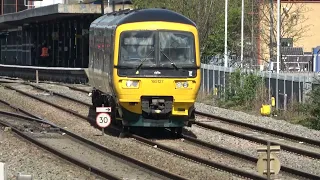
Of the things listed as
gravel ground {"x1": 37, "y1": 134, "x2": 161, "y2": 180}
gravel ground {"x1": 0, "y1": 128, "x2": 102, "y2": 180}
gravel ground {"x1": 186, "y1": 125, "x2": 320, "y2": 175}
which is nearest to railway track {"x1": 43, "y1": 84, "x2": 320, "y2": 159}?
gravel ground {"x1": 186, "y1": 125, "x2": 320, "y2": 175}

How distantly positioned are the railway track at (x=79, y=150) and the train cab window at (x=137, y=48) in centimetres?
217

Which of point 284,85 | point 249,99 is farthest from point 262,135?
point 249,99

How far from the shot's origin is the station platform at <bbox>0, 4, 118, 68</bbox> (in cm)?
4681

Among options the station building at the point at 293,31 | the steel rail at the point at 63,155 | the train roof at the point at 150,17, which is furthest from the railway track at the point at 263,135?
the station building at the point at 293,31

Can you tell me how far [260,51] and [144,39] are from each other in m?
23.4

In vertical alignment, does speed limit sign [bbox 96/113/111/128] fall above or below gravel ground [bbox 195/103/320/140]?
above

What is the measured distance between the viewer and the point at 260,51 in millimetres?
42812

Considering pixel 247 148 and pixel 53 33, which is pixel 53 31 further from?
pixel 247 148

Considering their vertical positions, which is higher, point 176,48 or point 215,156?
point 176,48

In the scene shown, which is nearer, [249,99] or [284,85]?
[284,85]

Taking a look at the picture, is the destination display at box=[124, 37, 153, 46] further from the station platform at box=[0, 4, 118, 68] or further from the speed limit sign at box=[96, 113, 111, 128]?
the station platform at box=[0, 4, 118, 68]

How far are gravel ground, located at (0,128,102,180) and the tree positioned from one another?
20.5 m

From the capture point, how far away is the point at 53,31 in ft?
196

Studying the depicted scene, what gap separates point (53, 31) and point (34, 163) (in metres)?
43.8
